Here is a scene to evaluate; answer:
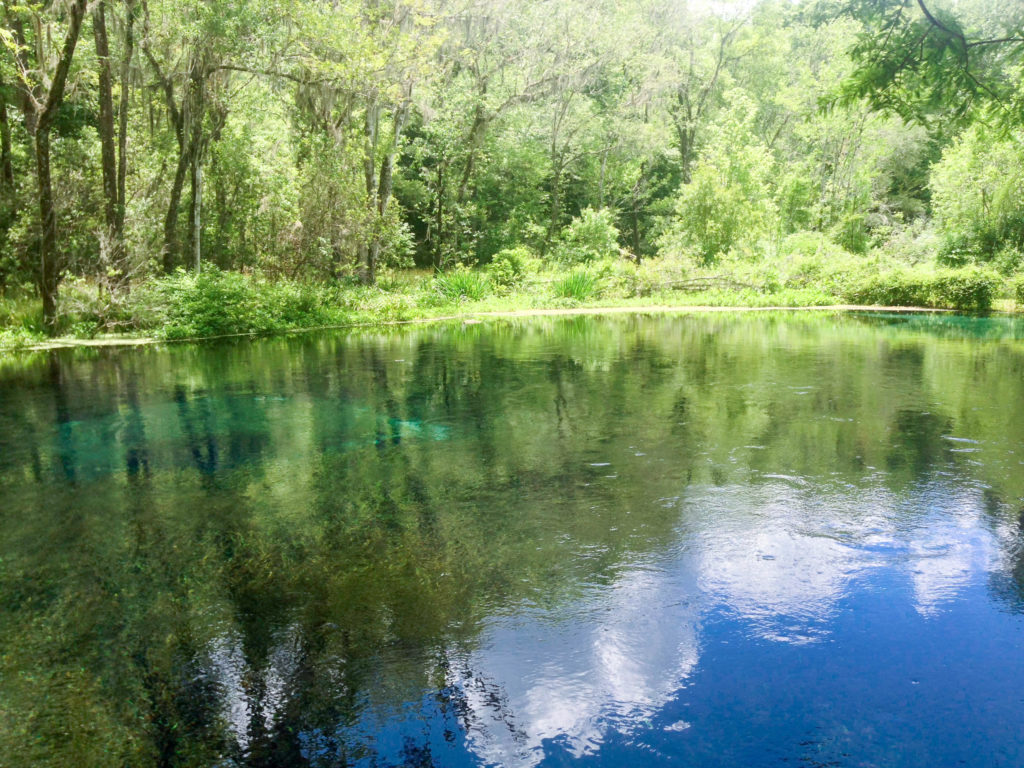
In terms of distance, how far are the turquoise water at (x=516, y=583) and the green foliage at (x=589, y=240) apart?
21276 mm

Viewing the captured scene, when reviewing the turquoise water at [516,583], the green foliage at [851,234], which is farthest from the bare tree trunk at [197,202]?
the green foliage at [851,234]

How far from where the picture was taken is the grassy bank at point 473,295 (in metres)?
16.9

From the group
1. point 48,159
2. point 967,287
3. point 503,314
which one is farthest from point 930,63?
point 967,287

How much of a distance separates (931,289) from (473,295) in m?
14.5

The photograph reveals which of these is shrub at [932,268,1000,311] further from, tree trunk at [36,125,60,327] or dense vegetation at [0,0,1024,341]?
tree trunk at [36,125,60,327]

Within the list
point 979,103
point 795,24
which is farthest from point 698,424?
point 795,24

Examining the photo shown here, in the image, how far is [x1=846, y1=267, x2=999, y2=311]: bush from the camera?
75.2 ft

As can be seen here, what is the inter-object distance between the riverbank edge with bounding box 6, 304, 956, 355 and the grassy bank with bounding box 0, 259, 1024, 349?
0.63 ft

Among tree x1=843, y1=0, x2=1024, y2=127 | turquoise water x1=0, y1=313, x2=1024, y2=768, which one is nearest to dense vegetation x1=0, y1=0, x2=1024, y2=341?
tree x1=843, y1=0, x2=1024, y2=127

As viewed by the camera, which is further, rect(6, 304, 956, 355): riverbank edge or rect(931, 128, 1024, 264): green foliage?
rect(931, 128, 1024, 264): green foliage

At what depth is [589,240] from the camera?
101 feet

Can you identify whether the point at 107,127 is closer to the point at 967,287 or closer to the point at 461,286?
the point at 461,286

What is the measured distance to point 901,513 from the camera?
528 cm

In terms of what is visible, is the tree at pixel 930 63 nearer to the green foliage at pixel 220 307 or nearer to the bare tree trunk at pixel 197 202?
the green foliage at pixel 220 307
